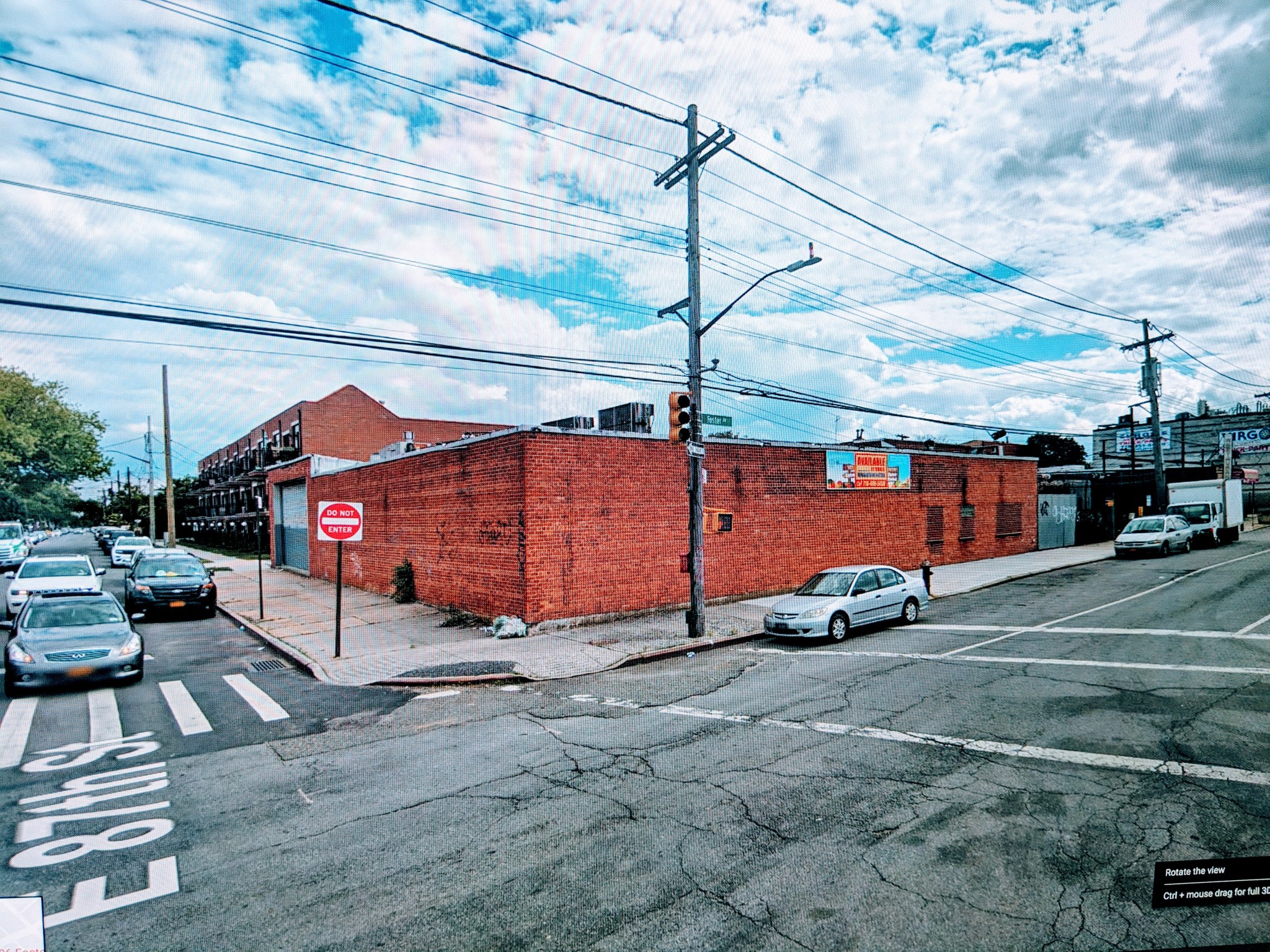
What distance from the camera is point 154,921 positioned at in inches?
168

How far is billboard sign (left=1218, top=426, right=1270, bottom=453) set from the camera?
5284 cm

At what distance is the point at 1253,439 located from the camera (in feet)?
178

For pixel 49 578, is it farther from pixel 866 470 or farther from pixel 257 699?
pixel 866 470

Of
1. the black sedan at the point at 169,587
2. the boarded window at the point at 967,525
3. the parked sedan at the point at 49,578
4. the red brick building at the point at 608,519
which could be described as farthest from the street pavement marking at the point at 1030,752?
the boarded window at the point at 967,525

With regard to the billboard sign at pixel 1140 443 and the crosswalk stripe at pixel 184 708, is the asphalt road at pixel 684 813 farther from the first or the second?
the billboard sign at pixel 1140 443

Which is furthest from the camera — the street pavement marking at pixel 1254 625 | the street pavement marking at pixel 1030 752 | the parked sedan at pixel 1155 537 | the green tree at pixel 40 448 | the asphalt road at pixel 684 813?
the green tree at pixel 40 448

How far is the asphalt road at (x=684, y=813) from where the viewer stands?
4109 mm

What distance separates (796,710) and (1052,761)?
9.56 ft

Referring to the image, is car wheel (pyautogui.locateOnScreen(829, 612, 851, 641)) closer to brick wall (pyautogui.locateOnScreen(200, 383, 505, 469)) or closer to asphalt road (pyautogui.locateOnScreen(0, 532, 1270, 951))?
asphalt road (pyautogui.locateOnScreen(0, 532, 1270, 951))

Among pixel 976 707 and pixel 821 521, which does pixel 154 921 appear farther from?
pixel 821 521

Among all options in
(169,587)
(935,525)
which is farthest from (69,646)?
(935,525)

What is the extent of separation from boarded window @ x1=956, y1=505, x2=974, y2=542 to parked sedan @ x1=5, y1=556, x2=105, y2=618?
28568 mm

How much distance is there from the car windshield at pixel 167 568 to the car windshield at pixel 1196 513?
39.6 meters

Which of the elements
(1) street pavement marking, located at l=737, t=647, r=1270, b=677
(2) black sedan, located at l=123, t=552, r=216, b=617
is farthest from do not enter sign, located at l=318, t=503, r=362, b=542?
(2) black sedan, located at l=123, t=552, r=216, b=617
